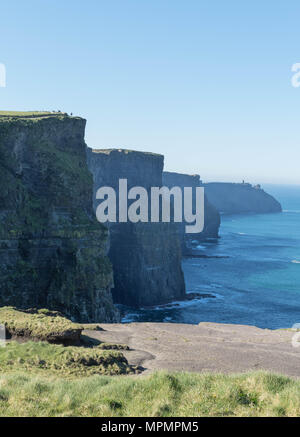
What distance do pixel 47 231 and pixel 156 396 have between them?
130ft

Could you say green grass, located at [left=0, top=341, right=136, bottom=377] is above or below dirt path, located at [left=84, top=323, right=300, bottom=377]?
above

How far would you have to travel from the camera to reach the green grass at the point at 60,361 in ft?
65.7

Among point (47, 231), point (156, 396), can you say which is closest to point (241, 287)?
point (47, 231)

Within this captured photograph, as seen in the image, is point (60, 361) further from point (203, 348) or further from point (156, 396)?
point (203, 348)

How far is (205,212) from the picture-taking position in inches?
7505

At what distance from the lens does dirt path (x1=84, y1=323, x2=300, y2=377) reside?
23.2 meters

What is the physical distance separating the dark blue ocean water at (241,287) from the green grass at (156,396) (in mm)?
64376

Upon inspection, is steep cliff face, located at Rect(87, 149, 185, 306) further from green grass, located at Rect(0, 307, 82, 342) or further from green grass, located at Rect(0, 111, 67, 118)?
green grass, located at Rect(0, 307, 82, 342)

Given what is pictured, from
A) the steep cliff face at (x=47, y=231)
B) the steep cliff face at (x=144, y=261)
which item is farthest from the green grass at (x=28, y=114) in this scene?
the steep cliff face at (x=144, y=261)

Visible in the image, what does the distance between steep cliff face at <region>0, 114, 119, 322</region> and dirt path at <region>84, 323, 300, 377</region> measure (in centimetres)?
1803

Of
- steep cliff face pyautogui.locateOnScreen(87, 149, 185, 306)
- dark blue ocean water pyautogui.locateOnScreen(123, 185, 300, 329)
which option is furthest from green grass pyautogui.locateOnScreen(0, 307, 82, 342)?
steep cliff face pyautogui.locateOnScreen(87, 149, 185, 306)

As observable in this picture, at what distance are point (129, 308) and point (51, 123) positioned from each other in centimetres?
4761

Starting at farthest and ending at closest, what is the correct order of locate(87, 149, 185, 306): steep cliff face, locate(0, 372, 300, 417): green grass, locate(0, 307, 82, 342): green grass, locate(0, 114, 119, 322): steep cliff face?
locate(87, 149, 185, 306): steep cliff face
locate(0, 114, 119, 322): steep cliff face
locate(0, 307, 82, 342): green grass
locate(0, 372, 300, 417): green grass
